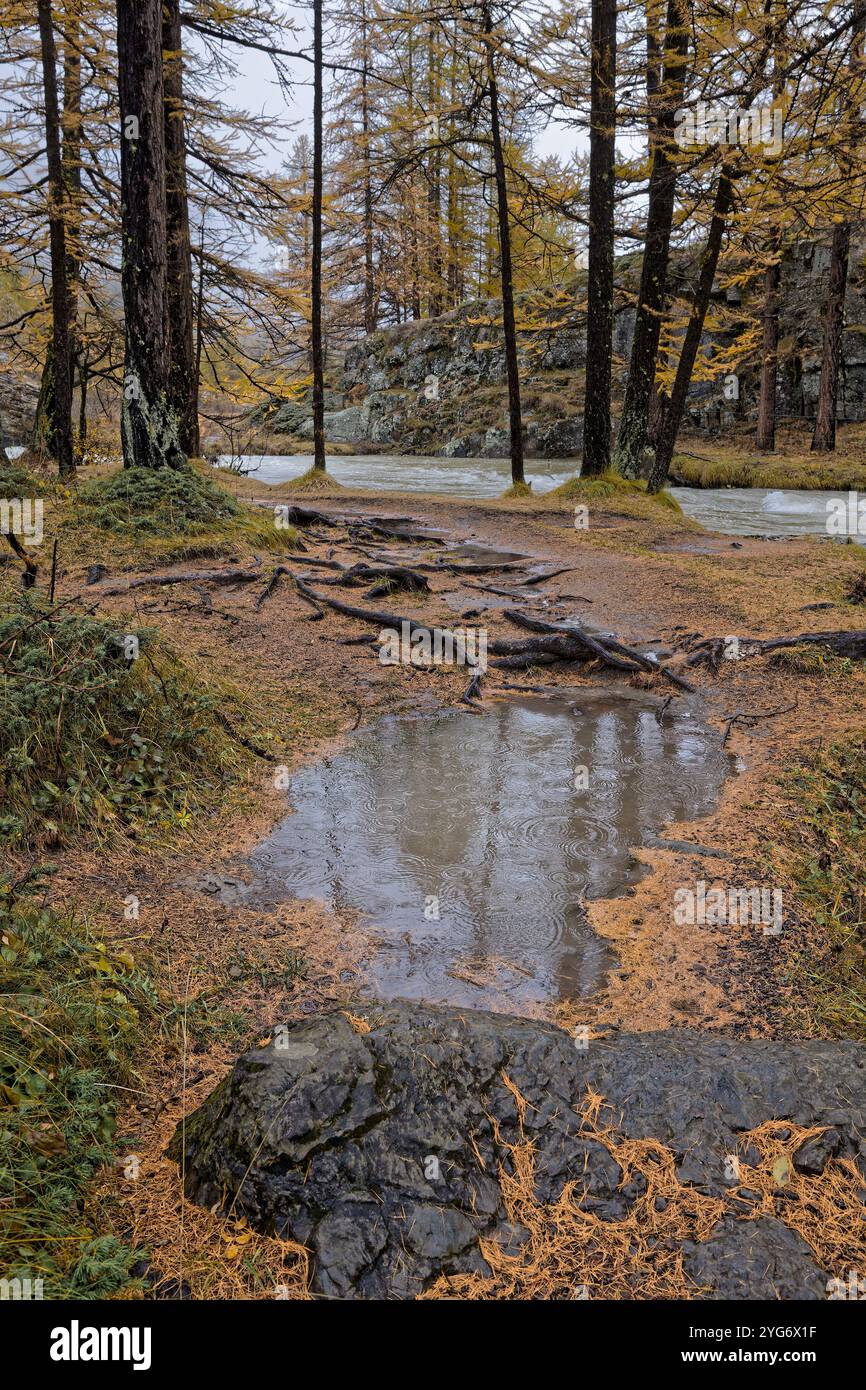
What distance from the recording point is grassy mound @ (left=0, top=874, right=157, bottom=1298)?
2.17m

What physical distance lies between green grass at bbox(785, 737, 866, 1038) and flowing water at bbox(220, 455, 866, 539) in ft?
35.5

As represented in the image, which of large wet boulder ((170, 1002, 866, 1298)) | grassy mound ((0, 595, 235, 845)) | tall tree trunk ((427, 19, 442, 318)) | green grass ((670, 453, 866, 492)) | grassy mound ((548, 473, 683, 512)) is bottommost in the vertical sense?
large wet boulder ((170, 1002, 866, 1298))

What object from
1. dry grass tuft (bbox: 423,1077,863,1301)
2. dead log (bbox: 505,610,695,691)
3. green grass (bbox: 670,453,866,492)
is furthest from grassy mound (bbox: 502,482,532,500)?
dry grass tuft (bbox: 423,1077,863,1301)

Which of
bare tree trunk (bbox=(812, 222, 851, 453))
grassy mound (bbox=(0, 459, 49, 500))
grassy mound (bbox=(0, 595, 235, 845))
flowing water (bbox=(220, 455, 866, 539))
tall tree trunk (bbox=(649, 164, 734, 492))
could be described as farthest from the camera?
bare tree trunk (bbox=(812, 222, 851, 453))

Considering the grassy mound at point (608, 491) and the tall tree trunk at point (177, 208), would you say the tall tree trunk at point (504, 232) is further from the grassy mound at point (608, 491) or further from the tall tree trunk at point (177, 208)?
the tall tree trunk at point (177, 208)

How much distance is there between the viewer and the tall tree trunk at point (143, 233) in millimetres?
9828

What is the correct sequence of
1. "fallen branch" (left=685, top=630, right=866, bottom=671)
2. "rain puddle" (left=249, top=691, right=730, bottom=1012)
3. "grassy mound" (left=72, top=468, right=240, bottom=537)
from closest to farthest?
"rain puddle" (left=249, top=691, right=730, bottom=1012) → "fallen branch" (left=685, top=630, right=866, bottom=671) → "grassy mound" (left=72, top=468, right=240, bottom=537)

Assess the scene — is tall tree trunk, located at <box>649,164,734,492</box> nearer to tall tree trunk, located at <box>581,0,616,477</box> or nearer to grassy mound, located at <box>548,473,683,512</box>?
grassy mound, located at <box>548,473,683,512</box>

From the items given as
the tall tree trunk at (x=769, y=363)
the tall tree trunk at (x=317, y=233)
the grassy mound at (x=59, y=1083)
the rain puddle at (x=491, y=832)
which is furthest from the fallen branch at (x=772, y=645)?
the tall tree trunk at (x=769, y=363)

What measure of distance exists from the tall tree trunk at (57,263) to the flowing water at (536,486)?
542cm

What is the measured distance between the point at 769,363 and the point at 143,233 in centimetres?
2191

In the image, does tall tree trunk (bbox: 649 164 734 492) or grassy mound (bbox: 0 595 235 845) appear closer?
grassy mound (bbox: 0 595 235 845)

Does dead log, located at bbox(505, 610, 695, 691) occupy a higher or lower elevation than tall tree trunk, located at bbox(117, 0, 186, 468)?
lower

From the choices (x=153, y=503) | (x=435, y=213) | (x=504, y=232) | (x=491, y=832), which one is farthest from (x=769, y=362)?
(x=491, y=832)
